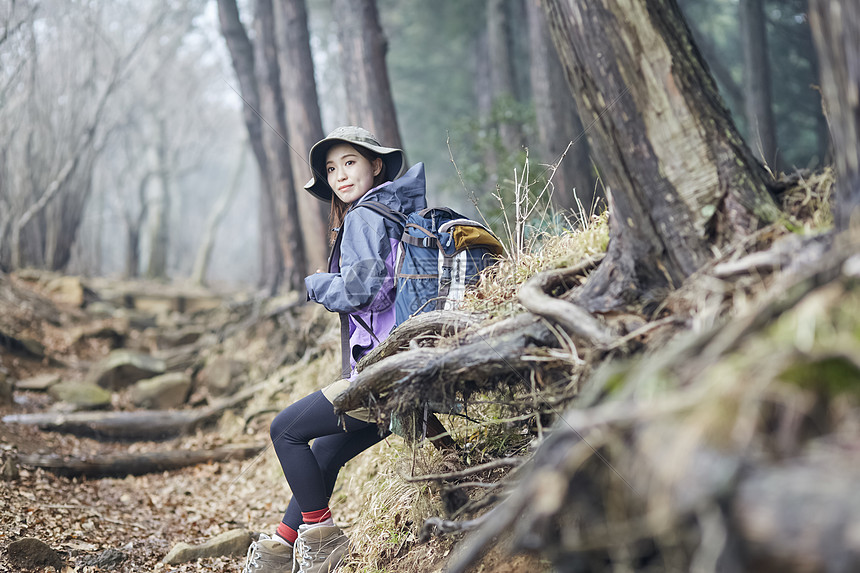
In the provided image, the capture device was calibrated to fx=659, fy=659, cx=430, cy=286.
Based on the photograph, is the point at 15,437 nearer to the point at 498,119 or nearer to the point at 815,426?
the point at 815,426

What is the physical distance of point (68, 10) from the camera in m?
12.9

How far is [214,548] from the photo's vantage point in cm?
398

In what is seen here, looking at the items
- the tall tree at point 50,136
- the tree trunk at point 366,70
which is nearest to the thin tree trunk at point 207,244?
the tall tree at point 50,136

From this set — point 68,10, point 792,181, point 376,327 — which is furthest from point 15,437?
point 68,10

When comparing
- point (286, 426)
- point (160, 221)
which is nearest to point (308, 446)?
point (286, 426)

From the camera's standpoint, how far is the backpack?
305 cm

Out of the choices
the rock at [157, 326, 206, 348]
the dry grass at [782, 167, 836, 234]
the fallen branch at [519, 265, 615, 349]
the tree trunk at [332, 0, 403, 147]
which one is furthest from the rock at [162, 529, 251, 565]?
the rock at [157, 326, 206, 348]

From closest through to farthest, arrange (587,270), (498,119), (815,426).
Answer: (815,426) → (587,270) → (498,119)

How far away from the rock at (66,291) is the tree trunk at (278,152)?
4328 millimetres

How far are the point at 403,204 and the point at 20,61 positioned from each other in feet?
31.1

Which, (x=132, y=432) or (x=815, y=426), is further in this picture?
(x=132, y=432)

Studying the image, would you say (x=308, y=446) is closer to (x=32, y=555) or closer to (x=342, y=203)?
(x=342, y=203)

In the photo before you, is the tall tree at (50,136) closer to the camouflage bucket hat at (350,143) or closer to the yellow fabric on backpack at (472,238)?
the camouflage bucket hat at (350,143)

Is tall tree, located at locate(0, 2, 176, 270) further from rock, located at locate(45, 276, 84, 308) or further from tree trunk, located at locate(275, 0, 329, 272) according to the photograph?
tree trunk, located at locate(275, 0, 329, 272)
